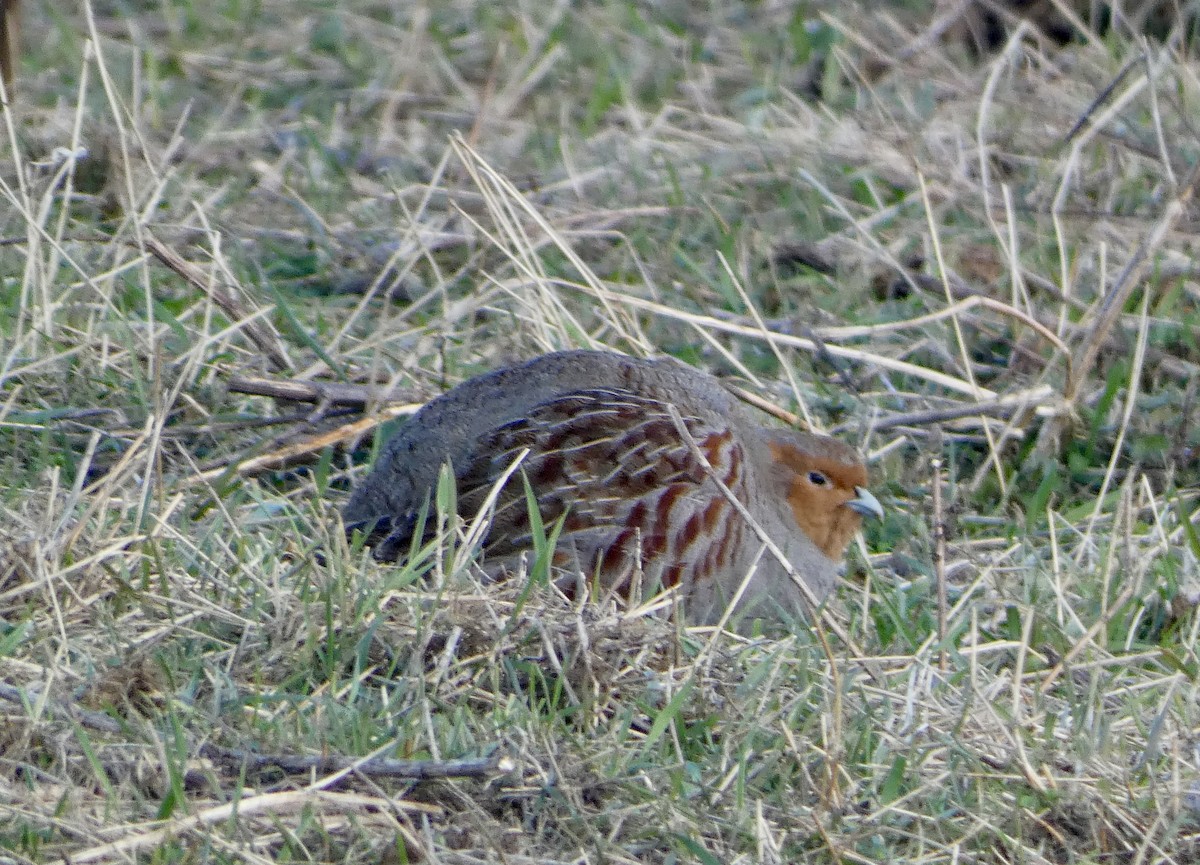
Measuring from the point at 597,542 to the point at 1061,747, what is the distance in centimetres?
124

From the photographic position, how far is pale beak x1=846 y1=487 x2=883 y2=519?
178 inches

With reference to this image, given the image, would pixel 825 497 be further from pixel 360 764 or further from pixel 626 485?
pixel 360 764

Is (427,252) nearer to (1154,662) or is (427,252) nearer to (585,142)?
(585,142)

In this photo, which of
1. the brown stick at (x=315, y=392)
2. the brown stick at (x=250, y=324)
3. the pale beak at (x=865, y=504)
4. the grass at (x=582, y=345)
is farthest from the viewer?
the brown stick at (x=250, y=324)

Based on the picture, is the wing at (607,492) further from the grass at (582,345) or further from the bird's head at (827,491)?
the bird's head at (827,491)

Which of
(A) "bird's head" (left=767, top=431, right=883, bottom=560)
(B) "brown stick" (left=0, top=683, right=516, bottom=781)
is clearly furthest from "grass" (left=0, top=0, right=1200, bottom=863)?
(A) "bird's head" (left=767, top=431, right=883, bottom=560)

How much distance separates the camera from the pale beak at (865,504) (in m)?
4.52

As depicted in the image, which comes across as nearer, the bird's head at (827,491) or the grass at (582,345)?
the grass at (582,345)

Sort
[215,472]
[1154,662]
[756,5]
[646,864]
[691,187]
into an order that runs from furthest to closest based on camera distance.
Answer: [756,5]
[691,187]
[215,472]
[1154,662]
[646,864]

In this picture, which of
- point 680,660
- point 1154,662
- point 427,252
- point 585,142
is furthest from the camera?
point 585,142

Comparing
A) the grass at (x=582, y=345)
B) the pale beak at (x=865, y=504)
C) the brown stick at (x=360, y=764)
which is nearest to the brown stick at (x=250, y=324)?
the grass at (x=582, y=345)

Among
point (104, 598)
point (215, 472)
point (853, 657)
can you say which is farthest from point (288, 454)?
point (853, 657)

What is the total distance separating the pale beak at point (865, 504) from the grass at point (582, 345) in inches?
5.6

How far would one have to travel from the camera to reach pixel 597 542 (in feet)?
13.4
